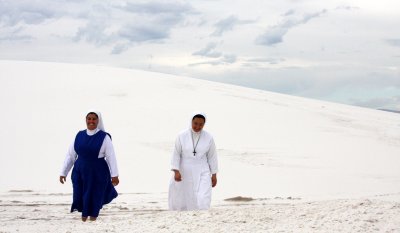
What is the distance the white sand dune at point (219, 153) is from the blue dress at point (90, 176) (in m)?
0.25

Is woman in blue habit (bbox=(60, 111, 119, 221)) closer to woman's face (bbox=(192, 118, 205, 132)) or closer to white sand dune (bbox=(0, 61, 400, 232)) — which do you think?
white sand dune (bbox=(0, 61, 400, 232))

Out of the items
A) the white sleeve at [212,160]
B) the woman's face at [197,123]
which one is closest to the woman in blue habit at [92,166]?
the woman's face at [197,123]

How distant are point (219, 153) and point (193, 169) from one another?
736cm

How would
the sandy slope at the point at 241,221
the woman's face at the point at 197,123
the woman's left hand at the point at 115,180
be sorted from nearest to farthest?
the sandy slope at the point at 241,221 → the woman's left hand at the point at 115,180 → the woman's face at the point at 197,123

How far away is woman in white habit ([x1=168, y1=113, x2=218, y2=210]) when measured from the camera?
6633 mm

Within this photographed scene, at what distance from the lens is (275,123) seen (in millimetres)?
18734

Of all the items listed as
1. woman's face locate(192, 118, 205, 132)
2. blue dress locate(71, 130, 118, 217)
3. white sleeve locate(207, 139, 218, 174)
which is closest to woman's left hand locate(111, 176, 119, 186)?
blue dress locate(71, 130, 118, 217)

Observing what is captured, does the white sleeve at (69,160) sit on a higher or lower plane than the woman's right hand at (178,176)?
higher

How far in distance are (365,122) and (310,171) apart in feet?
31.0

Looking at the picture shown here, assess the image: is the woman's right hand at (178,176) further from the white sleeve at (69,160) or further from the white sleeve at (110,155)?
the white sleeve at (69,160)

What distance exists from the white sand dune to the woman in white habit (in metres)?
0.31

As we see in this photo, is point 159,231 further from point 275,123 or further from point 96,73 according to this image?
point 96,73

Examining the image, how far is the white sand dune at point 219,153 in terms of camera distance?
20.6ft

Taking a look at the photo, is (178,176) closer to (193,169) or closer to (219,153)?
(193,169)
